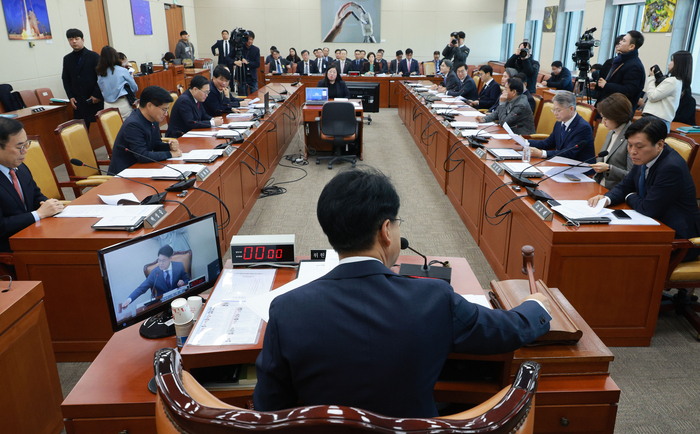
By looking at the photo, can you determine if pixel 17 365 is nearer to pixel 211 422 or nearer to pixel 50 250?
pixel 50 250

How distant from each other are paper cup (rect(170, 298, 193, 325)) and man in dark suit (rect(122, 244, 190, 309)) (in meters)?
0.09

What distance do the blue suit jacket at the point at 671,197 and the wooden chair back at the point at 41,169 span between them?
3.44 meters

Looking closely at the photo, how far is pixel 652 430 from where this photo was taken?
1.93m

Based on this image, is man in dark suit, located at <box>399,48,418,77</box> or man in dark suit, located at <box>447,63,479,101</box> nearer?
man in dark suit, located at <box>447,63,479,101</box>

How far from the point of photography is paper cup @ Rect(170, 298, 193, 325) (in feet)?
4.83

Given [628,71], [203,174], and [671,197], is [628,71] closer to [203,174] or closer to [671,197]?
[671,197]

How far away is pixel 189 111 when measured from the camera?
4.42 metres

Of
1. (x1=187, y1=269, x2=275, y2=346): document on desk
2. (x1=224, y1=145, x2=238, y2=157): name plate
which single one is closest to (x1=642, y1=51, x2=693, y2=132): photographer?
(x1=224, y1=145, x2=238, y2=157): name plate

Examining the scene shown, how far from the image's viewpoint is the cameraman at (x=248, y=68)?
8957mm

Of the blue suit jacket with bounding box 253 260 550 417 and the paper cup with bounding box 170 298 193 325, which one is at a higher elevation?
the blue suit jacket with bounding box 253 260 550 417

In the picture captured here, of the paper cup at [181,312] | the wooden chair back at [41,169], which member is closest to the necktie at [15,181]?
the wooden chair back at [41,169]

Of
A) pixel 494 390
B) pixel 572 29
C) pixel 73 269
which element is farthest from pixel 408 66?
pixel 494 390

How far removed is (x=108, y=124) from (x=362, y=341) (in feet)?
12.0

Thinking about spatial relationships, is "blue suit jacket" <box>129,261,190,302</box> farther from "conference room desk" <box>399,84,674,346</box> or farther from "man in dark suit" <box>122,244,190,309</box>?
"conference room desk" <box>399,84,674,346</box>
